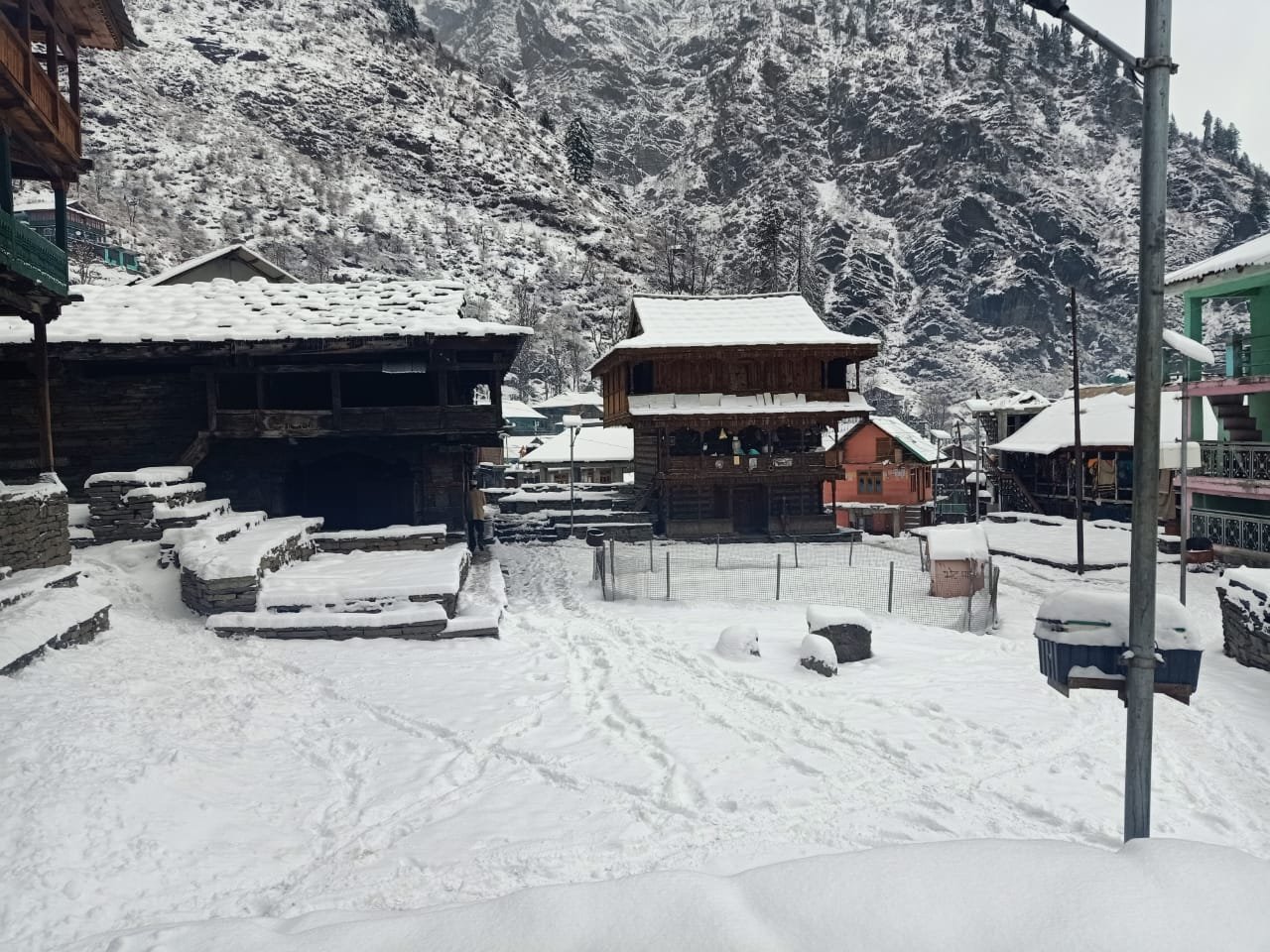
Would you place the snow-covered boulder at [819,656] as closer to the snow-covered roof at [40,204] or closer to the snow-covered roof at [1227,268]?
the snow-covered roof at [1227,268]

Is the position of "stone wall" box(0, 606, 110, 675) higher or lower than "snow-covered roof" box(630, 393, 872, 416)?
lower

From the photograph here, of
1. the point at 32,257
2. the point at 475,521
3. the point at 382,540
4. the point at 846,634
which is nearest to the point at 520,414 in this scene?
the point at 475,521

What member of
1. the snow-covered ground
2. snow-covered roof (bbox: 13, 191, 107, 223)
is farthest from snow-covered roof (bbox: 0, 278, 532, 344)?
snow-covered roof (bbox: 13, 191, 107, 223)

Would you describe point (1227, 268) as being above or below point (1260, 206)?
below

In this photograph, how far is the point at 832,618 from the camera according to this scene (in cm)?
1154

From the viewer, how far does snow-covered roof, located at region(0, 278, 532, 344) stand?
58.2 ft

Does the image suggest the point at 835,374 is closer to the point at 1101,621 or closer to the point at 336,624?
the point at 336,624

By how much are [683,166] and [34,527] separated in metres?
174

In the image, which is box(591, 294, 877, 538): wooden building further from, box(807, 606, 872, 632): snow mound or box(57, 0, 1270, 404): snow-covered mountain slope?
box(57, 0, 1270, 404): snow-covered mountain slope

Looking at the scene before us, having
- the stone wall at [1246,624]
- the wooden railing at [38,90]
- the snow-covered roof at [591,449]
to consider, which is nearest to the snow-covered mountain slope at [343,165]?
the snow-covered roof at [591,449]

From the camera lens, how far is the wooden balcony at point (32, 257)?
1162 centimetres

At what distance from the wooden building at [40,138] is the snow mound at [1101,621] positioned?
48.2ft

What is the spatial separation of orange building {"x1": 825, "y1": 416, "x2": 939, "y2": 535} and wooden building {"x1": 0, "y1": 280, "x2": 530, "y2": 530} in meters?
27.7

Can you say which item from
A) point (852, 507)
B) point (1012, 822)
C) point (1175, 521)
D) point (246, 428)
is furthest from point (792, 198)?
A: point (1012, 822)
